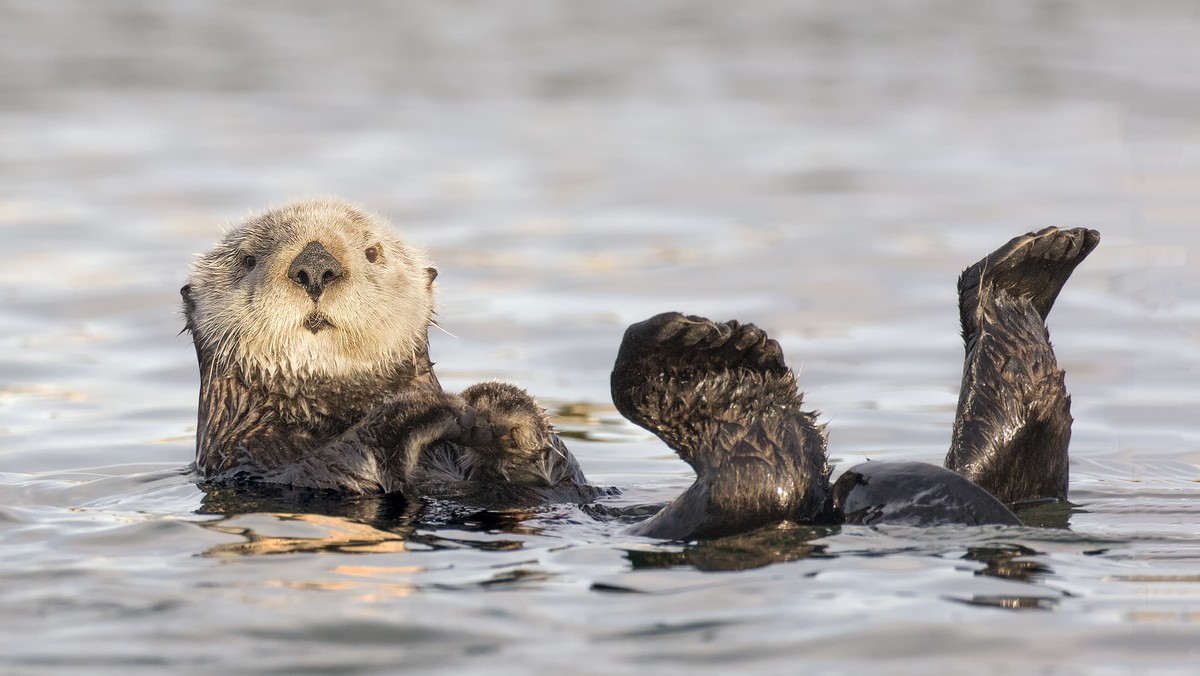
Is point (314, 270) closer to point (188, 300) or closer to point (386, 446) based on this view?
point (386, 446)

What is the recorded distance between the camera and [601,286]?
384 inches

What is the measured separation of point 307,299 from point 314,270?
0.45 ft

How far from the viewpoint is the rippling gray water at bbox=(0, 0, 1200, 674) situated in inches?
141

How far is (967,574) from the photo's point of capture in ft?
12.6

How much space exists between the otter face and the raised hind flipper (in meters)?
1.40

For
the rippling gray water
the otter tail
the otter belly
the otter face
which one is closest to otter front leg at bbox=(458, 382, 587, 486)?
the rippling gray water

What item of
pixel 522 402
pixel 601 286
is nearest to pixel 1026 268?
pixel 522 402

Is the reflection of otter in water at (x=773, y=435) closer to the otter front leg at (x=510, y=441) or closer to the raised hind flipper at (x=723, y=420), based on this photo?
the raised hind flipper at (x=723, y=420)

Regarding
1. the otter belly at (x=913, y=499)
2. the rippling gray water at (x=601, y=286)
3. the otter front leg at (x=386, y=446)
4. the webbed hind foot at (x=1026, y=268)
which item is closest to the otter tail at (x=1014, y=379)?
the webbed hind foot at (x=1026, y=268)

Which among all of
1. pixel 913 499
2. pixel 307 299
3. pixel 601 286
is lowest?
pixel 913 499

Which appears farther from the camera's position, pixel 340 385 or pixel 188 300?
pixel 188 300

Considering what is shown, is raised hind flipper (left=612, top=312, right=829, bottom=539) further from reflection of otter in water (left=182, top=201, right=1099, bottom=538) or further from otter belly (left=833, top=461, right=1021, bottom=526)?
otter belly (left=833, top=461, right=1021, bottom=526)

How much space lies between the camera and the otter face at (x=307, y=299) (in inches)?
212

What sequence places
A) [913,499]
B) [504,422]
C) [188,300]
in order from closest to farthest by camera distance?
[913,499]
[504,422]
[188,300]
